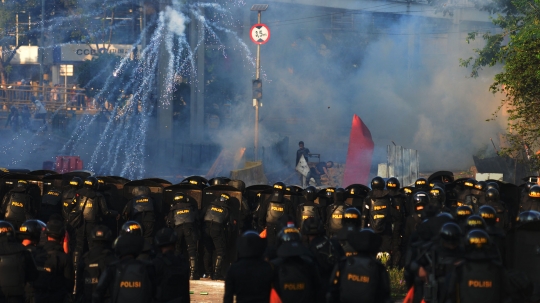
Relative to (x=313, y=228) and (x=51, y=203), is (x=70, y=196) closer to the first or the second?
(x=51, y=203)

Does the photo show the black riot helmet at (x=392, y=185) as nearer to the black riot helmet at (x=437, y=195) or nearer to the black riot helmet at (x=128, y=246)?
the black riot helmet at (x=437, y=195)

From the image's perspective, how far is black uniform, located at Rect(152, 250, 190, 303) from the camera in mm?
7109

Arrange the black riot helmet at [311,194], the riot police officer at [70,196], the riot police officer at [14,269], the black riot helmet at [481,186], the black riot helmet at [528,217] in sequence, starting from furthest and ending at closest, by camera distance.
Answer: the black riot helmet at [481,186] → the riot police officer at [70,196] → the black riot helmet at [311,194] → the black riot helmet at [528,217] → the riot police officer at [14,269]

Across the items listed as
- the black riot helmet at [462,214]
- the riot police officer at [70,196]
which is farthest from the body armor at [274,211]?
the black riot helmet at [462,214]

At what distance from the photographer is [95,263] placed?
7.66 m

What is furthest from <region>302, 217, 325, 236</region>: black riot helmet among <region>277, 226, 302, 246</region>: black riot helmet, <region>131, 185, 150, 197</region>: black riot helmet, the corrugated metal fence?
the corrugated metal fence

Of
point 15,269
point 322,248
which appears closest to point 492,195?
point 322,248

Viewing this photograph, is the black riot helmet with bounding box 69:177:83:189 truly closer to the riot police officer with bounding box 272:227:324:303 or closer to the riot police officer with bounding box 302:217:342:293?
the riot police officer with bounding box 302:217:342:293

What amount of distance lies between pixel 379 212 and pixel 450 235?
568 centimetres

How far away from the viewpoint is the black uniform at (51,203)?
13445 mm

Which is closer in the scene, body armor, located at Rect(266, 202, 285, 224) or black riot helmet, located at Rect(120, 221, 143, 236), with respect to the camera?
black riot helmet, located at Rect(120, 221, 143, 236)

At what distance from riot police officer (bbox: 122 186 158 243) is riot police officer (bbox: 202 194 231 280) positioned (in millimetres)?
782

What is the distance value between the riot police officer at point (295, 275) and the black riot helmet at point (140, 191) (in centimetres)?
679

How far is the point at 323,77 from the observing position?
4266 centimetres
